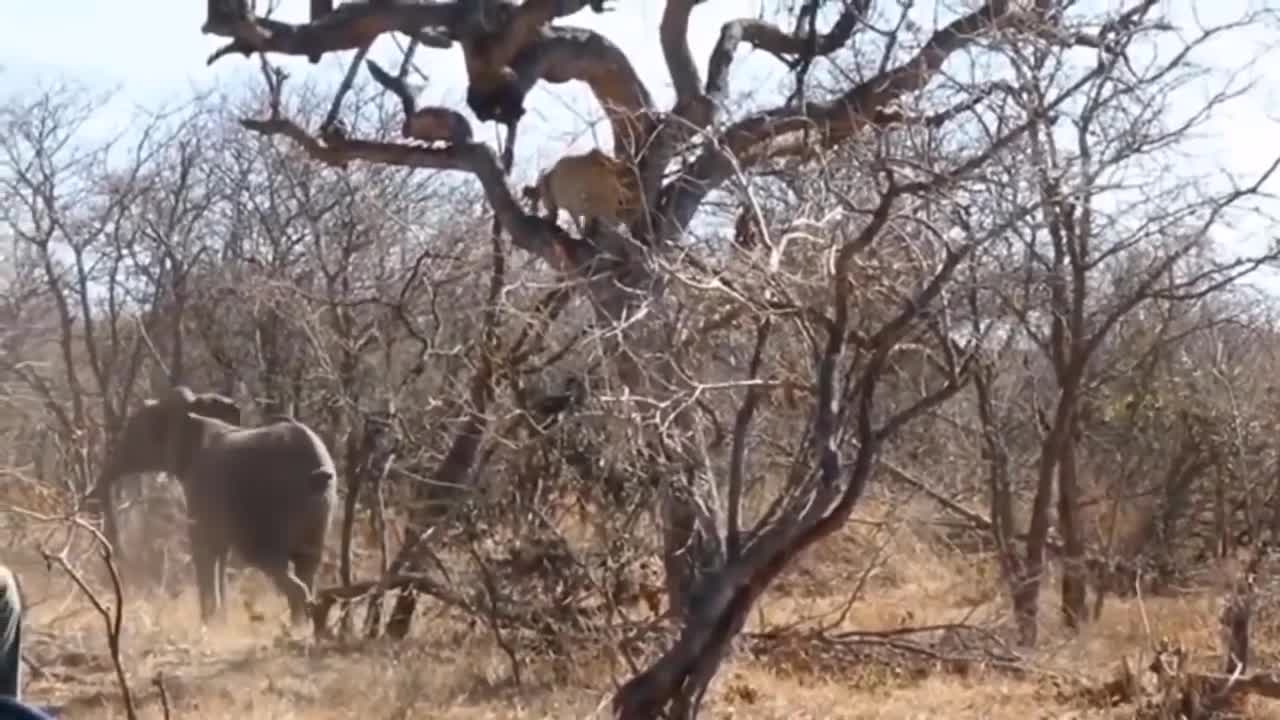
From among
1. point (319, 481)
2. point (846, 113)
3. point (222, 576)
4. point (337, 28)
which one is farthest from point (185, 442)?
point (846, 113)

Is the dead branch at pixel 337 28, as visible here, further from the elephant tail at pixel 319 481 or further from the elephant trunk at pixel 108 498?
the elephant trunk at pixel 108 498

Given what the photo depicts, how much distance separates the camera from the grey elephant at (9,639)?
364 cm

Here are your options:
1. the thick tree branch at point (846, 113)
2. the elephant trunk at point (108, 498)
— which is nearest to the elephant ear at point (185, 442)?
the elephant trunk at point (108, 498)

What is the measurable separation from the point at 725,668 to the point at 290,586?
221 inches

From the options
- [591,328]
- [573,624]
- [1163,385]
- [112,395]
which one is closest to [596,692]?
[573,624]

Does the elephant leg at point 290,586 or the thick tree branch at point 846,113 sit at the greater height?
the thick tree branch at point 846,113

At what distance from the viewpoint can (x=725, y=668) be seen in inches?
337

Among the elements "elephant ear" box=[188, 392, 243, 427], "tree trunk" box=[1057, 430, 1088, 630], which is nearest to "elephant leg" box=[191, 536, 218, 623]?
"elephant ear" box=[188, 392, 243, 427]

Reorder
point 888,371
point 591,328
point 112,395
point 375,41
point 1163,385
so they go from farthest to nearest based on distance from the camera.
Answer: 1. point 112,395
2. point 1163,385
3. point 375,41
4. point 888,371
5. point 591,328

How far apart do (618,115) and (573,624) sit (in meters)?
2.30

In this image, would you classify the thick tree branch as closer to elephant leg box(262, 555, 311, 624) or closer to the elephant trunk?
elephant leg box(262, 555, 311, 624)

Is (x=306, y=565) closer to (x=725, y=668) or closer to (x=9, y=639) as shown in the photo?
(x=725, y=668)

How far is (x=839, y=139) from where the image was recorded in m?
9.07

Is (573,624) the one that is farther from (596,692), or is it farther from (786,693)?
(786,693)
